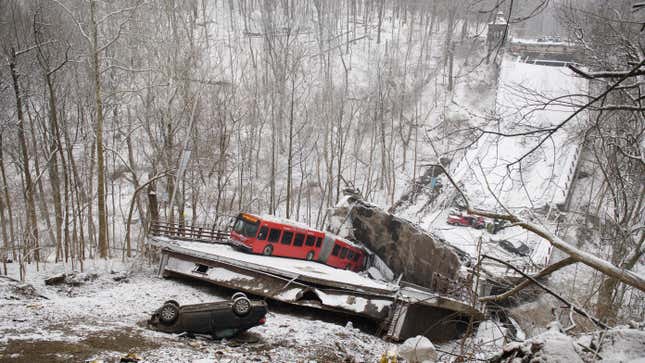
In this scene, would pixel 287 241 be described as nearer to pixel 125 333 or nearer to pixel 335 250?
pixel 335 250

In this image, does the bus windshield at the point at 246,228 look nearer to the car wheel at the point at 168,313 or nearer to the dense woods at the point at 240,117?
the dense woods at the point at 240,117

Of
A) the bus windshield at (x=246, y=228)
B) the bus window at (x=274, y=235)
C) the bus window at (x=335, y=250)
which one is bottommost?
the bus window at (x=335, y=250)

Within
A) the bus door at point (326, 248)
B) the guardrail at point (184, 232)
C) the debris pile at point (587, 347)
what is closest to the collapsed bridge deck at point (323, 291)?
the guardrail at point (184, 232)

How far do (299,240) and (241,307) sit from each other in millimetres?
8488

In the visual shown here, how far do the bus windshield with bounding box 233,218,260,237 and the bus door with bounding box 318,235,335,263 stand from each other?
10.7ft

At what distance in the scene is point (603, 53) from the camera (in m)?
10.6

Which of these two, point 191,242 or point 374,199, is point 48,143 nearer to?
point 191,242

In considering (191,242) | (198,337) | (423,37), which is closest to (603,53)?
(198,337)

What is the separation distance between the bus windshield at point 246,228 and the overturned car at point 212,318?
7173 millimetres

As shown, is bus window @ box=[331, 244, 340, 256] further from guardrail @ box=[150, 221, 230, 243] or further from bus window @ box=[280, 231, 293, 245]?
guardrail @ box=[150, 221, 230, 243]

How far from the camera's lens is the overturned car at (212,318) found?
8094 mm

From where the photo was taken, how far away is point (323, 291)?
A: 11.5 metres

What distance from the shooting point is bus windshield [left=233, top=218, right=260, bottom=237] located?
1546 centimetres

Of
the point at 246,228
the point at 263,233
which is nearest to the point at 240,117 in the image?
the point at 246,228
